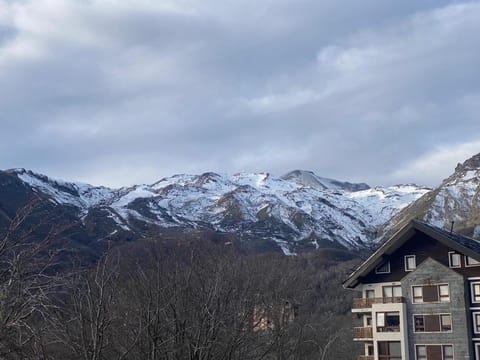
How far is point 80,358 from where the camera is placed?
952 centimetres

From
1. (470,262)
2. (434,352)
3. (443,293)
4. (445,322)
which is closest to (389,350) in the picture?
(434,352)

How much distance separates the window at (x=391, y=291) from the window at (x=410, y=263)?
60.0 inches

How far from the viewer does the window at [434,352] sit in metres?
46.8

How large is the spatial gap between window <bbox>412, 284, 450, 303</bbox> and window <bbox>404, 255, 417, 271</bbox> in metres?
1.42

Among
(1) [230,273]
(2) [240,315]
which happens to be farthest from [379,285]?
(2) [240,315]

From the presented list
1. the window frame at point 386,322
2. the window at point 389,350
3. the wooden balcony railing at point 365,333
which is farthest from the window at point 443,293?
the wooden balcony railing at point 365,333

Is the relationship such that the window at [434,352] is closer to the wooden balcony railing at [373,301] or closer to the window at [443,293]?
the window at [443,293]

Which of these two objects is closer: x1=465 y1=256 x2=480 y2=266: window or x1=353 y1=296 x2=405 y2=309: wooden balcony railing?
x1=465 y1=256 x2=480 y2=266: window

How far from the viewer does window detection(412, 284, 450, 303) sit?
48469 millimetres

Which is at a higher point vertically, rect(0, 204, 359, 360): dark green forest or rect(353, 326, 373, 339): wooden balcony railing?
rect(353, 326, 373, 339): wooden balcony railing

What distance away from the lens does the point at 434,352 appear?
47281mm

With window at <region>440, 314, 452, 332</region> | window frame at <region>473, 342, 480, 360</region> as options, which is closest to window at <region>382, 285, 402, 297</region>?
window at <region>440, 314, 452, 332</region>

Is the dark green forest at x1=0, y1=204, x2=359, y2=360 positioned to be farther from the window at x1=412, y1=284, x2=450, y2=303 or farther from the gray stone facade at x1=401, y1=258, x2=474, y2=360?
the window at x1=412, y1=284, x2=450, y2=303

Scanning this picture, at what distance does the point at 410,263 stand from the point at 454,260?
322cm
